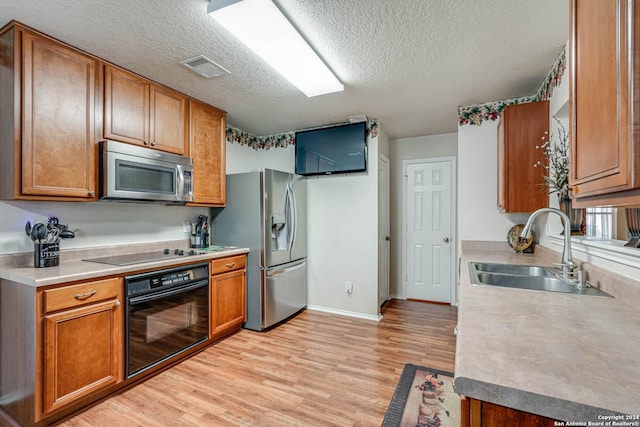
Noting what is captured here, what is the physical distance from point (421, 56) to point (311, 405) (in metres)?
2.48

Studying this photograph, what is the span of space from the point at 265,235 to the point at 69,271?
64.7 inches

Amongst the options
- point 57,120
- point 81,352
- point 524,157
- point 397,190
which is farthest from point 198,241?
point 524,157

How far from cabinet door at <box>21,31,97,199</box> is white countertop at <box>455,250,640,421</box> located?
241 cm

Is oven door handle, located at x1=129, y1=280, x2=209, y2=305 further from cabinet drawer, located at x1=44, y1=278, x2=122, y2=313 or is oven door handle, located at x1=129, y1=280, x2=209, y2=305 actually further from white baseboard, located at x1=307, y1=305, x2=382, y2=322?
white baseboard, located at x1=307, y1=305, x2=382, y2=322

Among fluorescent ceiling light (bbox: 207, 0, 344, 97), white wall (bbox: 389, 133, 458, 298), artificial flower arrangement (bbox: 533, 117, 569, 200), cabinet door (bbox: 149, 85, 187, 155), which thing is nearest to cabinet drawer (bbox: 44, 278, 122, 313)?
cabinet door (bbox: 149, 85, 187, 155)

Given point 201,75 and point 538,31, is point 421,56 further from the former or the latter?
point 201,75

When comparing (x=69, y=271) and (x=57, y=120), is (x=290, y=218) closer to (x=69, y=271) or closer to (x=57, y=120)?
(x=69, y=271)

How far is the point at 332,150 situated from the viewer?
11.9ft

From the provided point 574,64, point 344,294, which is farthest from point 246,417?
point 574,64

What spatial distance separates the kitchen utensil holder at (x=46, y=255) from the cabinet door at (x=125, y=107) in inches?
33.0

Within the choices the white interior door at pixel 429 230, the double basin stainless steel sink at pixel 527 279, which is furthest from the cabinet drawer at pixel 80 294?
the white interior door at pixel 429 230

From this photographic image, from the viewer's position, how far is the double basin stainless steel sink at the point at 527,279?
56.8 inches

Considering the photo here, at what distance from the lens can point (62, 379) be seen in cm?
172

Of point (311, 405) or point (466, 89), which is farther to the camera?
point (466, 89)
